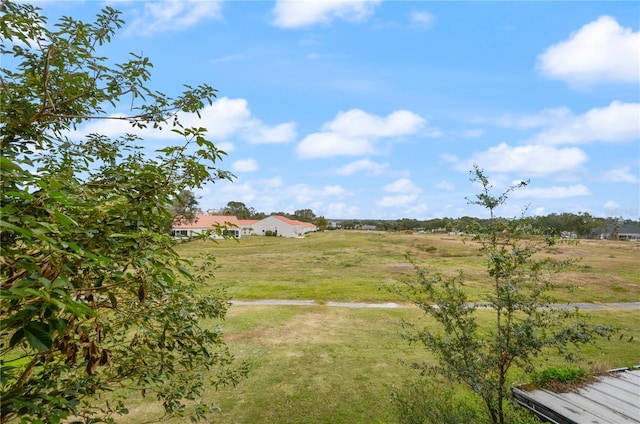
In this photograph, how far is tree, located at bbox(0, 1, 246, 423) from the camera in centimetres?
154

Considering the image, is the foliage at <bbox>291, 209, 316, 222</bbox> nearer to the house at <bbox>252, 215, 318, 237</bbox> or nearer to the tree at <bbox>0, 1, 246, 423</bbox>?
the house at <bbox>252, 215, 318, 237</bbox>

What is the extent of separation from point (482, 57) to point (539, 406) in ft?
29.5

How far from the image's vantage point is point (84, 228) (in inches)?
71.3

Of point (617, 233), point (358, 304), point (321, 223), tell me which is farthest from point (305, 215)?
point (358, 304)

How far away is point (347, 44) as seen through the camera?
9570 millimetres

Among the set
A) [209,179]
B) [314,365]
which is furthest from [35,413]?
[314,365]

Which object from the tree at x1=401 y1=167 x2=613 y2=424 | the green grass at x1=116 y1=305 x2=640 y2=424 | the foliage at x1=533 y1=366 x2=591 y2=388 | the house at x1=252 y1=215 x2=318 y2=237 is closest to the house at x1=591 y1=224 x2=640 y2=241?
the house at x1=252 y1=215 x2=318 y2=237

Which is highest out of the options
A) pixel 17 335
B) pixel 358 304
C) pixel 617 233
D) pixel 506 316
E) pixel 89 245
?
pixel 617 233

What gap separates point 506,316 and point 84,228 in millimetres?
4607

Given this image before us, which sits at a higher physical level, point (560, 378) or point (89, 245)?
point (89, 245)

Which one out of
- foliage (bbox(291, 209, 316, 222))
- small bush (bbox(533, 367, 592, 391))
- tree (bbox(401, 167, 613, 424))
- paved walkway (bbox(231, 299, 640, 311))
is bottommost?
paved walkway (bbox(231, 299, 640, 311))

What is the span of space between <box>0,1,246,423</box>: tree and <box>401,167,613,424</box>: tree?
306cm

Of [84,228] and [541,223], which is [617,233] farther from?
[84,228]

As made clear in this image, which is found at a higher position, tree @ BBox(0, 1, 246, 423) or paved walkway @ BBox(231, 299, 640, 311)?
tree @ BBox(0, 1, 246, 423)
